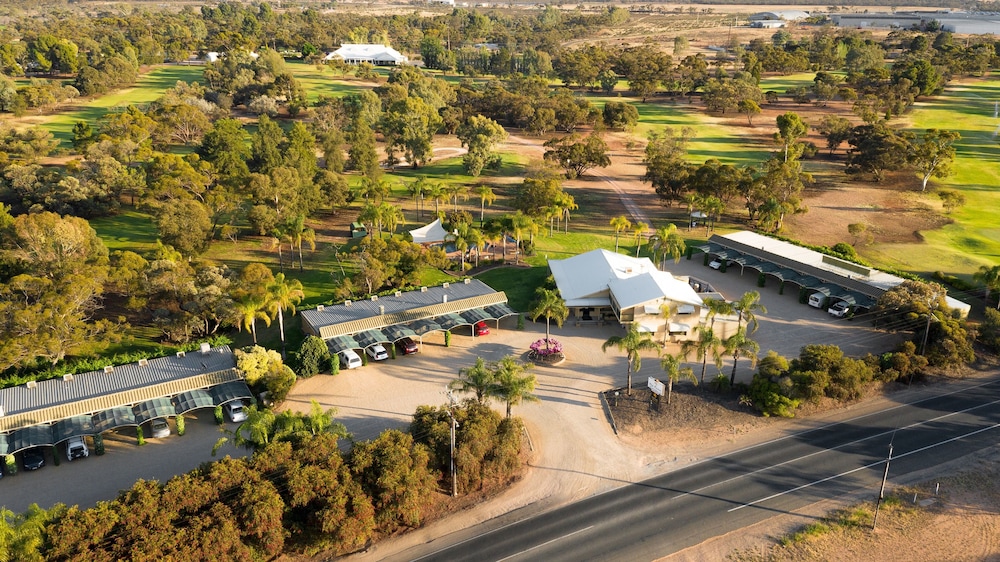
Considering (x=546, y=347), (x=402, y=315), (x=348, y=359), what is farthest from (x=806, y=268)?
(x=348, y=359)

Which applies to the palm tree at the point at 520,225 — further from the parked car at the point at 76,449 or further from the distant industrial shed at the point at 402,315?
the parked car at the point at 76,449

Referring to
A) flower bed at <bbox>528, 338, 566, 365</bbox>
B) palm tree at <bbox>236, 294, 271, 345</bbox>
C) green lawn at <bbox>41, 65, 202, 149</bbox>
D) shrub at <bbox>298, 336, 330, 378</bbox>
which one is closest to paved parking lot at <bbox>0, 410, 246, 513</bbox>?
shrub at <bbox>298, 336, 330, 378</bbox>

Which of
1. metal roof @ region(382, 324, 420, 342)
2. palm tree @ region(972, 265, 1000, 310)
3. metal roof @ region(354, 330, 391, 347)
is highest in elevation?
palm tree @ region(972, 265, 1000, 310)

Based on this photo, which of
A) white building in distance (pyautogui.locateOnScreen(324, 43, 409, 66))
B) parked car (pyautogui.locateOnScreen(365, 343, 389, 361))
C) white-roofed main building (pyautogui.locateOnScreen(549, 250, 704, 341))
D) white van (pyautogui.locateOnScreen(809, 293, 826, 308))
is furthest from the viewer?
white building in distance (pyautogui.locateOnScreen(324, 43, 409, 66))

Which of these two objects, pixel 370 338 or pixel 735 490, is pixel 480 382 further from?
pixel 735 490

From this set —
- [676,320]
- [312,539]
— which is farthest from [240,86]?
[312,539]

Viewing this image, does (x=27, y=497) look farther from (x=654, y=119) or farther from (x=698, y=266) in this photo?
(x=654, y=119)

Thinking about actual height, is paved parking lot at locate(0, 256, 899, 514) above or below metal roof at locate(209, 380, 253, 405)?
below

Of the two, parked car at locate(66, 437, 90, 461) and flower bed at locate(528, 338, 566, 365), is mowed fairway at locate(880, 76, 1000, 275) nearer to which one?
flower bed at locate(528, 338, 566, 365)
